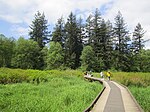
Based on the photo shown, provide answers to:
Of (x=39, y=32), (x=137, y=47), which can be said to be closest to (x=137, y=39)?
(x=137, y=47)

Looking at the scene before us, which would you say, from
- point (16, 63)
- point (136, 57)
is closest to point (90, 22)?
point (136, 57)

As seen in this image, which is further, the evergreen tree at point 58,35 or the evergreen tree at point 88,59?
the evergreen tree at point 58,35

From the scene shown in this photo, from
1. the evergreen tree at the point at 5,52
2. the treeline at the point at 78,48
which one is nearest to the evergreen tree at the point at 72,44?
the treeline at the point at 78,48

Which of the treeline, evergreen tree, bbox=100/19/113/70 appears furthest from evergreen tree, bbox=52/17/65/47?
evergreen tree, bbox=100/19/113/70

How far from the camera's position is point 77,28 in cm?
7725

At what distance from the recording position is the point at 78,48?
249ft

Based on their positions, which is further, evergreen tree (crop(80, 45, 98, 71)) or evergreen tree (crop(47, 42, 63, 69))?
evergreen tree (crop(47, 42, 63, 69))

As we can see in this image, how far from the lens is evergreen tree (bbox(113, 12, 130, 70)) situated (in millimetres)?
67525

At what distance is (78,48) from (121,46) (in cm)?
1268

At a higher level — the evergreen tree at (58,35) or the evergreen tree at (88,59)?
the evergreen tree at (58,35)

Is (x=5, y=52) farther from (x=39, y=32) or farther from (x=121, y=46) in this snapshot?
(x=121, y=46)

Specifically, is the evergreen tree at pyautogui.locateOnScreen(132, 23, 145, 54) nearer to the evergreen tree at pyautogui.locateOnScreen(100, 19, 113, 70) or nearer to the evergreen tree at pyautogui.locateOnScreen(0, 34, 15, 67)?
the evergreen tree at pyautogui.locateOnScreen(100, 19, 113, 70)

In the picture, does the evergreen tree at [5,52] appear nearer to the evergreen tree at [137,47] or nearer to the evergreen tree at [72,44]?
the evergreen tree at [72,44]

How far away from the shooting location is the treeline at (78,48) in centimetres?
6775
